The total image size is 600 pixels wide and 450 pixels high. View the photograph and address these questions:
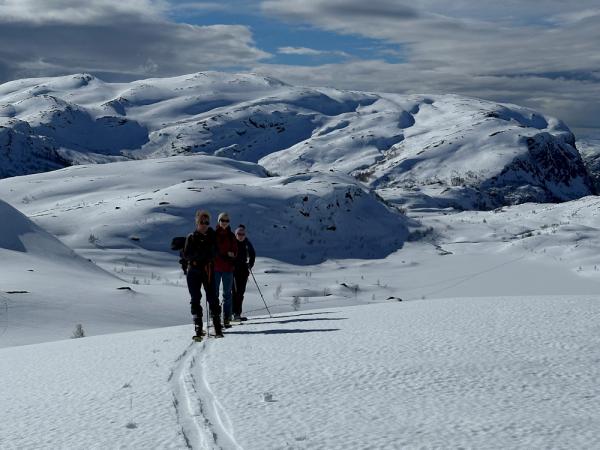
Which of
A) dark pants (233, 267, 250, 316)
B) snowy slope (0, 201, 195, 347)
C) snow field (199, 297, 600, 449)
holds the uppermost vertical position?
snow field (199, 297, 600, 449)

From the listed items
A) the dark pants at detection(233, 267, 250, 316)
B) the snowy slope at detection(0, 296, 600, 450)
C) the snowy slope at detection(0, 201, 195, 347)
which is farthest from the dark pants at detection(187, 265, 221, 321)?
the snowy slope at detection(0, 201, 195, 347)

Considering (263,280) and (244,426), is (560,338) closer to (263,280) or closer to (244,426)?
(244,426)

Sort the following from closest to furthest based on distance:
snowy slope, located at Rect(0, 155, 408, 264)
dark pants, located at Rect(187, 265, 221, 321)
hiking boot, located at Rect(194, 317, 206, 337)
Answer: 1. hiking boot, located at Rect(194, 317, 206, 337)
2. dark pants, located at Rect(187, 265, 221, 321)
3. snowy slope, located at Rect(0, 155, 408, 264)

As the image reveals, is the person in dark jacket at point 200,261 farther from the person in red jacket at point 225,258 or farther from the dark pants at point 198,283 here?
the person in red jacket at point 225,258

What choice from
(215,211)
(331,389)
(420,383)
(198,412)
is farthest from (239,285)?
(215,211)

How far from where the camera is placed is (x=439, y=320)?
8.72m

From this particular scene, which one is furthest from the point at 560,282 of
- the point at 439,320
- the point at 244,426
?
the point at 244,426

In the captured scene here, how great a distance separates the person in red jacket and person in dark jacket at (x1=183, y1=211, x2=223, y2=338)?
0.97m

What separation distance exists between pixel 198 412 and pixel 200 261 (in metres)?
4.67

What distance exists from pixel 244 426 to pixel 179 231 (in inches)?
1356

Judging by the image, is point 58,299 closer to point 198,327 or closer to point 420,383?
point 198,327

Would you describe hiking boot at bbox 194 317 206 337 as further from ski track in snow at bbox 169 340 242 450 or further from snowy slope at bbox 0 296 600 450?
ski track in snow at bbox 169 340 242 450

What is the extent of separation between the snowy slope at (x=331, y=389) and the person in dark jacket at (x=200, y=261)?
2.24ft

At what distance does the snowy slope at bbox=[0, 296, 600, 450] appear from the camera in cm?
422
